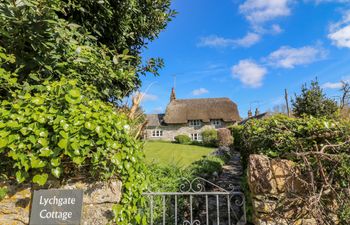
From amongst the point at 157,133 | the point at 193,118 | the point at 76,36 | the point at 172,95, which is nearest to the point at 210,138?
the point at 193,118

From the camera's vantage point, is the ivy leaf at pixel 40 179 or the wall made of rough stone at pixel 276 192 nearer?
the ivy leaf at pixel 40 179

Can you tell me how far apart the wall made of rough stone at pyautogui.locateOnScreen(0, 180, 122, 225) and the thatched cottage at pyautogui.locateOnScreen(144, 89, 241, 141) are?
31.3 meters

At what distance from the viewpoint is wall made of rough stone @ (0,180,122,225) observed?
7.50 ft

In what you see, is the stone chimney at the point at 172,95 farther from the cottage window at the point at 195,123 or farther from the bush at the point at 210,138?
the bush at the point at 210,138

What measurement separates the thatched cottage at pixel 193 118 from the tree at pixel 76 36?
2877 centimetres

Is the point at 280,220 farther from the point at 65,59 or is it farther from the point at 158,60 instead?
the point at 158,60

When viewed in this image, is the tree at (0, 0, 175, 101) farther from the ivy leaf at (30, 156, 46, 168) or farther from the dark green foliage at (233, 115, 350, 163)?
the dark green foliage at (233, 115, 350, 163)

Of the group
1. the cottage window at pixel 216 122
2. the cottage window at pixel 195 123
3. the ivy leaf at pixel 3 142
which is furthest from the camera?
the cottage window at pixel 195 123

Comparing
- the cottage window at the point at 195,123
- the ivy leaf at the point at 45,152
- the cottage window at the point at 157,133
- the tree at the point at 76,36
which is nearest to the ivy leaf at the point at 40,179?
the ivy leaf at the point at 45,152

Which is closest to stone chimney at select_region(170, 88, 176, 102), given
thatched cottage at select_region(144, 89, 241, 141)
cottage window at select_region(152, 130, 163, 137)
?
thatched cottage at select_region(144, 89, 241, 141)

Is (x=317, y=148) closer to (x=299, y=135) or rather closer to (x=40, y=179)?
(x=299, y=135)

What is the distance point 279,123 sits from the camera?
3.03 m

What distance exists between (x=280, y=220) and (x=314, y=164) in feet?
2.53

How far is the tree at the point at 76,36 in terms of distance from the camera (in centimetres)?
292
